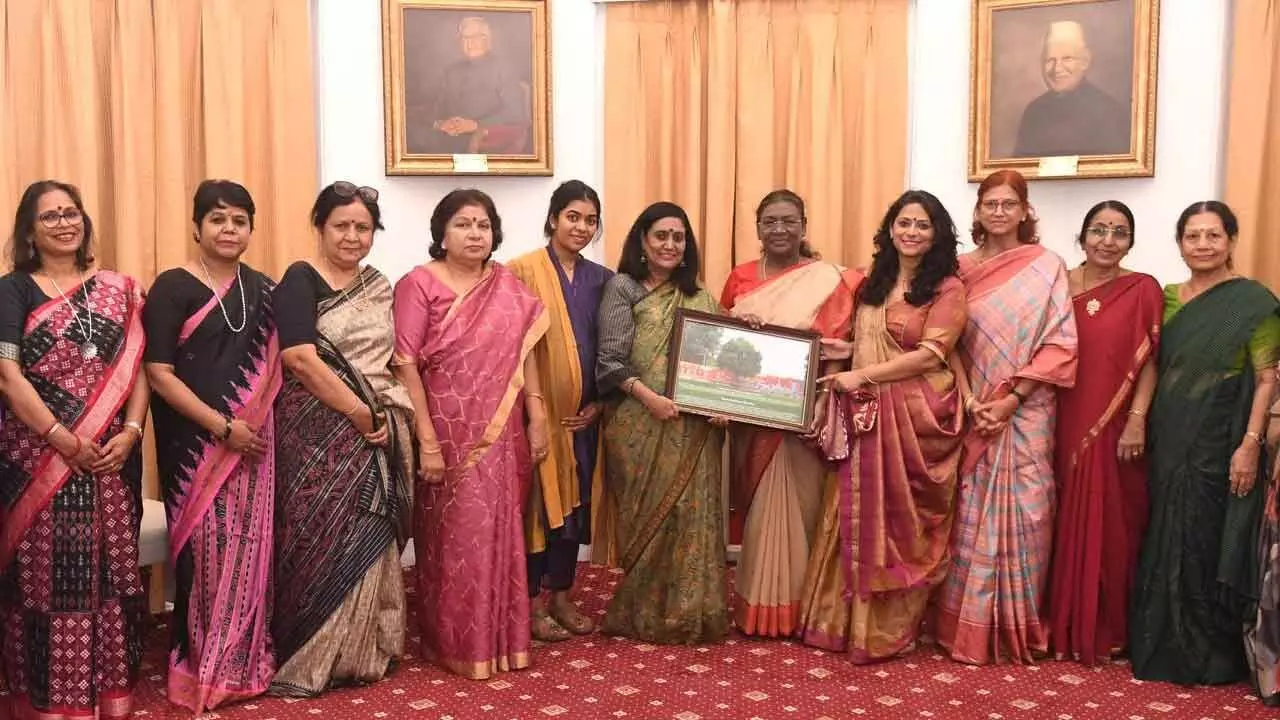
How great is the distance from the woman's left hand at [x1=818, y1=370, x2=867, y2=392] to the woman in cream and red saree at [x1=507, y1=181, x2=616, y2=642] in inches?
34.7

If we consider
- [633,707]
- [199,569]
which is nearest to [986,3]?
[633,707]

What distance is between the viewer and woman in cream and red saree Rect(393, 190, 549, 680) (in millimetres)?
3539

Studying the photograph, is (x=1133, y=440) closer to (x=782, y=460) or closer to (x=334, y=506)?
(x=782, y=460)

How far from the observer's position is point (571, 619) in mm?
4078

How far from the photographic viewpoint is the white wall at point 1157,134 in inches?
190

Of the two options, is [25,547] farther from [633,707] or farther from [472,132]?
[472,132]

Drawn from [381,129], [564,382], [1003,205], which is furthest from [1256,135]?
[381,129]

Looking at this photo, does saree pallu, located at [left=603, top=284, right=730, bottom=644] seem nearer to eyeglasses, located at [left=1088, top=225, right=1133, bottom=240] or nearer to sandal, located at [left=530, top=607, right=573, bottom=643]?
sandal, located at [left=530, top=607, right=573, bottom=643]

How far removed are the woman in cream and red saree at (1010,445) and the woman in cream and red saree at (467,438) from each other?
1598mm

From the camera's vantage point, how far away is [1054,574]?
12.5ft

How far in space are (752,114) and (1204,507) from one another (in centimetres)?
Result: 265

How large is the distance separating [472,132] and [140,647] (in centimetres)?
276

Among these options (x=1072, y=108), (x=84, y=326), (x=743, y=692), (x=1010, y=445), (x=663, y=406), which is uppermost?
(x=1072, y=108)

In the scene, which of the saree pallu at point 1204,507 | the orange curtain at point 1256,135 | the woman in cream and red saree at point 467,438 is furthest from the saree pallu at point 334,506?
the orange curtain at point 1256,135
